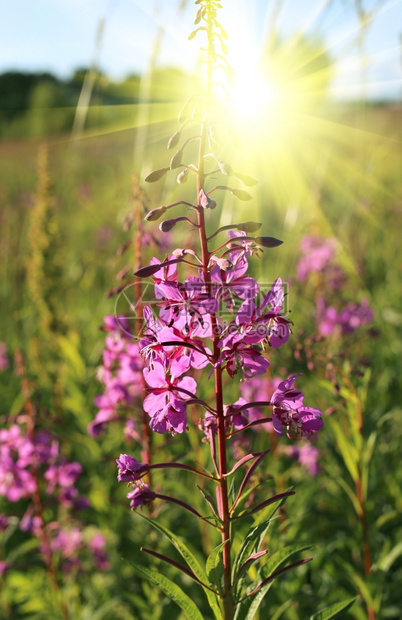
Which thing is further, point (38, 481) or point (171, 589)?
point (38, 481)

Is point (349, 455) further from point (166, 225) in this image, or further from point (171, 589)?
point (166, 225)

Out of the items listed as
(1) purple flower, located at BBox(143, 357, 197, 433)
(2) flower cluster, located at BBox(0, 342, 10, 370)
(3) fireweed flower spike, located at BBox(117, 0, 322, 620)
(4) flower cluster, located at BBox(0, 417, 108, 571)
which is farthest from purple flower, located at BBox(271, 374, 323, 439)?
(2) flower cluster, located at BBox(0, 342, 10, 370)

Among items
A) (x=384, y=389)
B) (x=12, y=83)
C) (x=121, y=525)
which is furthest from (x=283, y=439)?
(x=12, y=83)

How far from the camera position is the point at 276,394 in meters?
1.45

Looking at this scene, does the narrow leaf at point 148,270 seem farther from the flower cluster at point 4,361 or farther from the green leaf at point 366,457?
the flower cluster at point 4,361

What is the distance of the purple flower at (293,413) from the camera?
1.44 m

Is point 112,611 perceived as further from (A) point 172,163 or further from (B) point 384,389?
(A) point 172,163

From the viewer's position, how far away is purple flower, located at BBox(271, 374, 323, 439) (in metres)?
1.44

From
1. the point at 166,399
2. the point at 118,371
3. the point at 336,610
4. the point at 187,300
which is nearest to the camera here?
the point at 187,300

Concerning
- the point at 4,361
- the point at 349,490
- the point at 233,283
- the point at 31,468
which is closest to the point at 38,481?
the point at 31,468

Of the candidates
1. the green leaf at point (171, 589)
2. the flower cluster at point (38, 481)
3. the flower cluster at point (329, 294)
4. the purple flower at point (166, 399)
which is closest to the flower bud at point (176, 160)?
the purple flower at point (166, 399)

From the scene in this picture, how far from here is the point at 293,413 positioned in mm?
1457

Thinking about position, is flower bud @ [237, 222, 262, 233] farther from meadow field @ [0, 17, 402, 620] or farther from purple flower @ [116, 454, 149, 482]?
purple flower @ [116, 454, 149, 482]

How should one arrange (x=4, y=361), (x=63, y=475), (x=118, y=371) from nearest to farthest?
(x=118, y=371) → (x=63, y=475) → (x=4, y=361)
